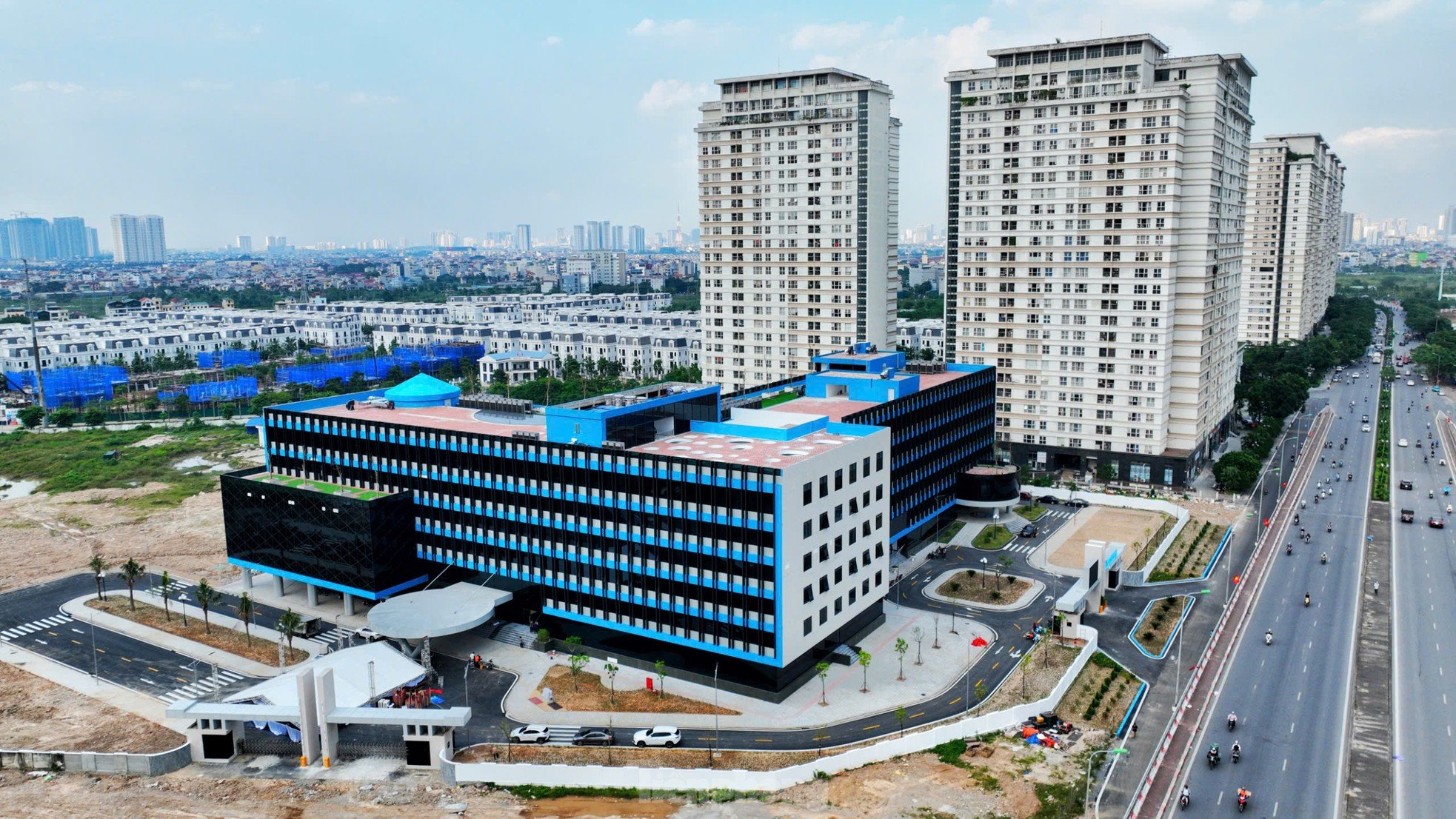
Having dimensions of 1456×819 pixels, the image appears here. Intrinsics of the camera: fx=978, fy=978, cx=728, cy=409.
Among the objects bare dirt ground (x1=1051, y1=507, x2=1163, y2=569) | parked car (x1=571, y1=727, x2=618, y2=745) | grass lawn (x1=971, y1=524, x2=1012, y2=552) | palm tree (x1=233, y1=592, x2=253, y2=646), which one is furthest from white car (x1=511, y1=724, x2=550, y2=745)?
bare dirt ground (x1=1051, y1=507, x2=1163, y2=569)

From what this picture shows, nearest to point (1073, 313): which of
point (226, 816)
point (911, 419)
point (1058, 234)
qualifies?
point (1058, 234)

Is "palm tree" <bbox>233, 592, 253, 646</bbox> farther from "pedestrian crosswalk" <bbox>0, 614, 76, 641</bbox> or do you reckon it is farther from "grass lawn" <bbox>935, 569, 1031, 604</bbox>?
"grass lawn" <bbox>935, 569, 1031, 604</bbox>

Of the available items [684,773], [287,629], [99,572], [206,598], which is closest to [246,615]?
[206,598]

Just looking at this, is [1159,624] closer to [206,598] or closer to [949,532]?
[949,532]

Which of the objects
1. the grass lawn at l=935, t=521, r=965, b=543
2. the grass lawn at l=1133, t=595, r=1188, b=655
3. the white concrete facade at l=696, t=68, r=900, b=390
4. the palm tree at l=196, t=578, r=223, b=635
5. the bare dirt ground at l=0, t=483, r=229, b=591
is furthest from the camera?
the white concrete facade at l=696, t=68, r=900, b=390

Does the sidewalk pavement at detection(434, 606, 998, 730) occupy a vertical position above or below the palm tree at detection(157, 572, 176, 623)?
below

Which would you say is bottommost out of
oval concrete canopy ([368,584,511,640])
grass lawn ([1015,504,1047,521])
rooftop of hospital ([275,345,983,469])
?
grass lawn ([1015,504,1047,521])
